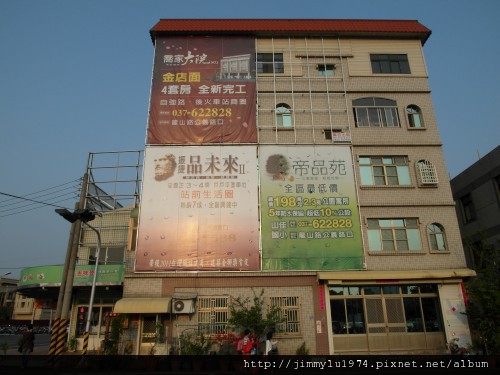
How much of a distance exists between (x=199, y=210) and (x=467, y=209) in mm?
16477

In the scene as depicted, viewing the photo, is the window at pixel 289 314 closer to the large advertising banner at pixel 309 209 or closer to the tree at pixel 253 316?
the tree at pixel 253 316

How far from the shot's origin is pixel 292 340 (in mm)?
15305

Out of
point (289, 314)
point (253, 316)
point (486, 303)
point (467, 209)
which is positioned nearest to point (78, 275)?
point (253, 316)

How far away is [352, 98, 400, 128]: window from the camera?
1903 centimetres

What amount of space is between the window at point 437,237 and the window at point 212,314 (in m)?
9.52

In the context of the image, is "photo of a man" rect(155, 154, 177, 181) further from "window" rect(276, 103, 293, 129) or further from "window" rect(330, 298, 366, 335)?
"window" rect(330, 298, 366, 335)

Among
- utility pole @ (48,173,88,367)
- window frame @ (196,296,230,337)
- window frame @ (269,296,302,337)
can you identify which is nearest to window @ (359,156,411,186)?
window frame @ (269,296,302,337)

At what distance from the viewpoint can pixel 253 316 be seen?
14203 mm

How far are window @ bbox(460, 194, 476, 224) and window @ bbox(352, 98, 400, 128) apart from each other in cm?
771

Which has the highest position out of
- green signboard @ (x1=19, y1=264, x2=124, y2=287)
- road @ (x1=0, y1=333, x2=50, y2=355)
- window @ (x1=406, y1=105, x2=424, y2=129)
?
window @ (x1=406, y1=105, x2=424, y2=129)

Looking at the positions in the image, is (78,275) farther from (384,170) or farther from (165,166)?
(384,170)

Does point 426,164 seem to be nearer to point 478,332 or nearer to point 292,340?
point 478,332

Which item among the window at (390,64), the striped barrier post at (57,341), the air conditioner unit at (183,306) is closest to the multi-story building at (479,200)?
the window at (390,64)
